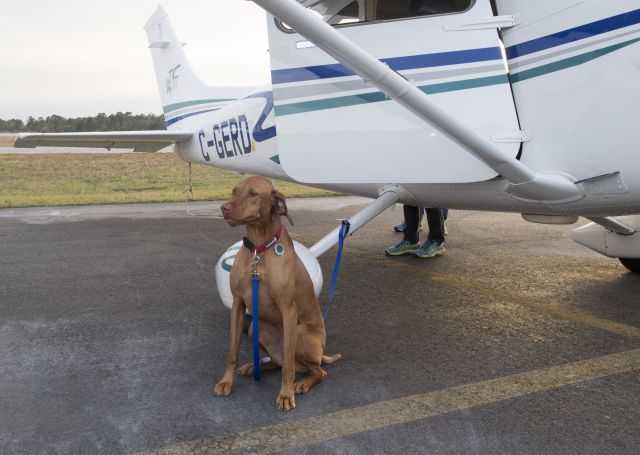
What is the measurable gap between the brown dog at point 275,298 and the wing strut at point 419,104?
0.62m

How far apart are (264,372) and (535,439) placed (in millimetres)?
1295

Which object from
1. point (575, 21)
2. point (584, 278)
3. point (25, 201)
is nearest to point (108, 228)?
point (25, 201)

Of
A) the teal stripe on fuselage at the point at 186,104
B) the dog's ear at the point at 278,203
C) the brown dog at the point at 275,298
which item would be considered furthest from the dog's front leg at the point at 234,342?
the teal stripe on fuselage at the point at 186,104

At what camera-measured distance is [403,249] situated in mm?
5750

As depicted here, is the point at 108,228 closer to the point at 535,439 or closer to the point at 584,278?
the point at 584,278

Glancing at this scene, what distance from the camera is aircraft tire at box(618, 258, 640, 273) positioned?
4.71m

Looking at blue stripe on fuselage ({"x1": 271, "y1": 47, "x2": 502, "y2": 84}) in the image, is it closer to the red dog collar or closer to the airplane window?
the airplane window

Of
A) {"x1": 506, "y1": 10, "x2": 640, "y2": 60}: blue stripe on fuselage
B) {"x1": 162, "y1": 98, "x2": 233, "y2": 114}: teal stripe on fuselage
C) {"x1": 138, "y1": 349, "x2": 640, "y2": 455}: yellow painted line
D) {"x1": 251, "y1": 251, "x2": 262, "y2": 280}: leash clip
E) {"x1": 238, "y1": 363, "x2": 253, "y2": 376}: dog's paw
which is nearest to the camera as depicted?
{"x1": 138, "y1": 349, "x2": 640, "y2": 455}: yellow painted line

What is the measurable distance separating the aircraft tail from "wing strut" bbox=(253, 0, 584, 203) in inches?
203

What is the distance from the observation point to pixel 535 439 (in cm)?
221

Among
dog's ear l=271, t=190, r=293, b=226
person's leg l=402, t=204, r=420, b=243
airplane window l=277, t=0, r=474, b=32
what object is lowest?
person's leg l=402, t=204, r=420, b=243

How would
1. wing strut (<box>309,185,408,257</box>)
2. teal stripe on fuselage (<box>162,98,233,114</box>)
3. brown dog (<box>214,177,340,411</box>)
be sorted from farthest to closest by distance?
teal stripe on fuselage (<box>162,98,233,114</box>)
wing strut (<box>309,185,408,257</box>)
brown dog (<box>214,177,340,411</box>)

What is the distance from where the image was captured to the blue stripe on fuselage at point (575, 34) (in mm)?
2615

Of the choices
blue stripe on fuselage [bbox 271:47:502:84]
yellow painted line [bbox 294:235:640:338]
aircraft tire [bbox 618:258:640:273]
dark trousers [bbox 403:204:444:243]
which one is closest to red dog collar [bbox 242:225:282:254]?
blue stripe on fuselage [bbox 271:47:502:84]
